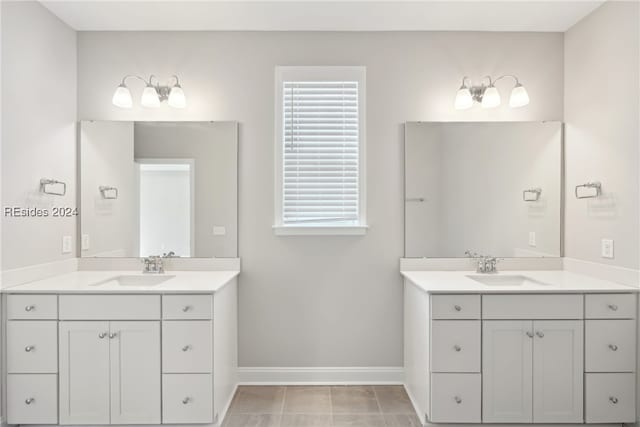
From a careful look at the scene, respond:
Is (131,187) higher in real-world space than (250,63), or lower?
lower

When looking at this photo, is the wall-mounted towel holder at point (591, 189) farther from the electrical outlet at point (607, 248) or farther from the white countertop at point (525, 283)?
the white countertop at point (525, 283)

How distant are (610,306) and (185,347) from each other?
227cm

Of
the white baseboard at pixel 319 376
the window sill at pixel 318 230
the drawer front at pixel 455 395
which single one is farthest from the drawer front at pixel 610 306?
the window sill at pixel 318 230

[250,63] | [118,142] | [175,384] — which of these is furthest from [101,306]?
[250,63]

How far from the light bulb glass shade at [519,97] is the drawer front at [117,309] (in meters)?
2.50

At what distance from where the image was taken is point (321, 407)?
259 centimetres

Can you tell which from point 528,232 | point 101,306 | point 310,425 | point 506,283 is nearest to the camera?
point 101,306

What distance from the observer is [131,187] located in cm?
283

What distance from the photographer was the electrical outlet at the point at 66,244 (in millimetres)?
2729

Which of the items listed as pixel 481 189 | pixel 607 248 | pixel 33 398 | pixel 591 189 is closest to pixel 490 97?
pixel 481 189

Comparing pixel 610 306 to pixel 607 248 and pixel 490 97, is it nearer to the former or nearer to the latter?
pixel 607 248

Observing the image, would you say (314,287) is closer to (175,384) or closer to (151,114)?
(175,384)

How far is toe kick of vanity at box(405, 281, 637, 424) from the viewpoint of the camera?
2.23 meters

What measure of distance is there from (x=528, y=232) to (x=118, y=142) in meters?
2.86
